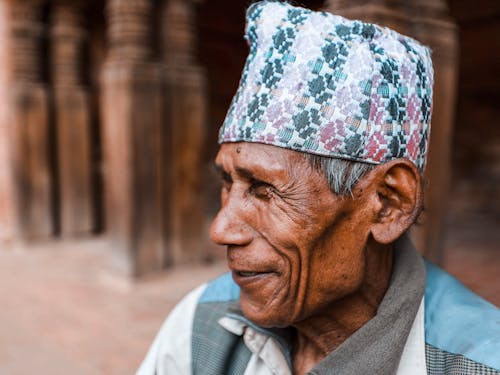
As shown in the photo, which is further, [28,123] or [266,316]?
[28,123]

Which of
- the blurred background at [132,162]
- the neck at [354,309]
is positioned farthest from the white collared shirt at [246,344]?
the blurred background at [132,162]

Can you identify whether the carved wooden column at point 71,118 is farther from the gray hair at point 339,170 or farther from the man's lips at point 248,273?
the gray hair at point 339,170

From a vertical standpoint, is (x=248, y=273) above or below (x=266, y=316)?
above

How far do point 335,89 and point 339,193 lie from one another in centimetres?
23

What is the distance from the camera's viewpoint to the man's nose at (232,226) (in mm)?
1121

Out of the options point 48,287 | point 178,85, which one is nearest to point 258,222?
point 178,85

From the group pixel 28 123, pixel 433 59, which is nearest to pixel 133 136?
pixel 28 123

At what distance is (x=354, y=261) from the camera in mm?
1128

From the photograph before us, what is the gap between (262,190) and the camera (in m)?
1.14

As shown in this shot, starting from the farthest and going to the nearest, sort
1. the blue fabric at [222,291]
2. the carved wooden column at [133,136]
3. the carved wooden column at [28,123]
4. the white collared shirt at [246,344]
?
the carved wooden column at [28,123] → the carved wooden column at [133,136] → the blue fabric at [222,291] → the white collared shirt at [246,344]

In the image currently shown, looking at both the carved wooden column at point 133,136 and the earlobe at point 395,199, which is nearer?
the earlobe at point 395,199

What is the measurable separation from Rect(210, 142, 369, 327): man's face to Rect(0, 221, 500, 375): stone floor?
90.9 inches

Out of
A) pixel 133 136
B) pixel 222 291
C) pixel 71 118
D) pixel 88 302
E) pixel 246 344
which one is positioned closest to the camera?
pixel 246 344

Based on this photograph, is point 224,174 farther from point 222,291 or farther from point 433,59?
point 433,59
